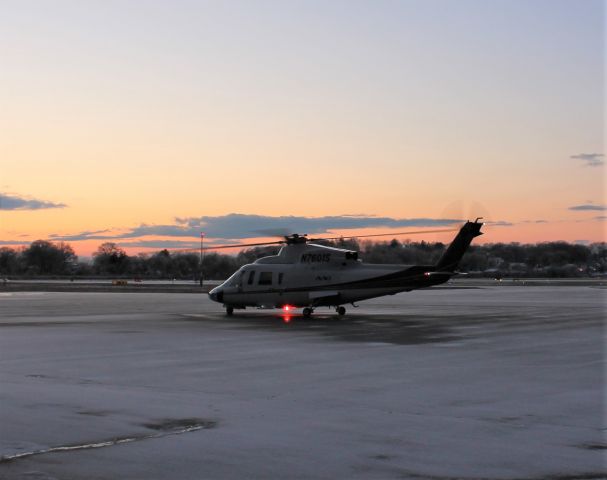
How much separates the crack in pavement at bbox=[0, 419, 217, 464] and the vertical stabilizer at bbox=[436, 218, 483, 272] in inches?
946

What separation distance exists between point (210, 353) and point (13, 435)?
416 inches

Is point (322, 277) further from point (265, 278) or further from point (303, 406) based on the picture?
point (303, 406)

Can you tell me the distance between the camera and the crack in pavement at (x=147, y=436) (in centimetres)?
926

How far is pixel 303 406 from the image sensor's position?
1270cm

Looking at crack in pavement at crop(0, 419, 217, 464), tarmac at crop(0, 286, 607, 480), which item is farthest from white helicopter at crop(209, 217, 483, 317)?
crack in pavement at crop(0, 419, 217, 464)

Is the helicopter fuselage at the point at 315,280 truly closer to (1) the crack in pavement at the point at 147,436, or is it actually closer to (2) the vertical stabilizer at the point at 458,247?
(2) the vertical stabilizer at the point at 458,247

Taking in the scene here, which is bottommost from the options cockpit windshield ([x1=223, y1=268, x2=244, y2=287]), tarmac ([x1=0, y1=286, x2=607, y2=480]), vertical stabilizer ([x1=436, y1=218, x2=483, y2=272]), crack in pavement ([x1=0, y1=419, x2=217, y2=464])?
tarmac ([x1=0, y1=286, x2=607, y2=480])

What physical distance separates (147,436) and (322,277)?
83.1 feet

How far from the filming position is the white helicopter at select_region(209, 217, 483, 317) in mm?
34125

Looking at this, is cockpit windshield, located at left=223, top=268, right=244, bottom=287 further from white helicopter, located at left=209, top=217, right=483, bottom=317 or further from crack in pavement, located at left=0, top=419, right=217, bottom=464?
crack in pavement, located at left=0, top=419, right=217, bottom=464

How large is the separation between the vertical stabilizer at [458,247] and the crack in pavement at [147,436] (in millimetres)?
24018

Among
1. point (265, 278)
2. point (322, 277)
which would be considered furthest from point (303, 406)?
point (265, 278)

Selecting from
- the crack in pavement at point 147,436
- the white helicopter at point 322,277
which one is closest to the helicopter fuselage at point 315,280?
the white helicopter at point 322,277

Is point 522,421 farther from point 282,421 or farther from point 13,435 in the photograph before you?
point 13,435
